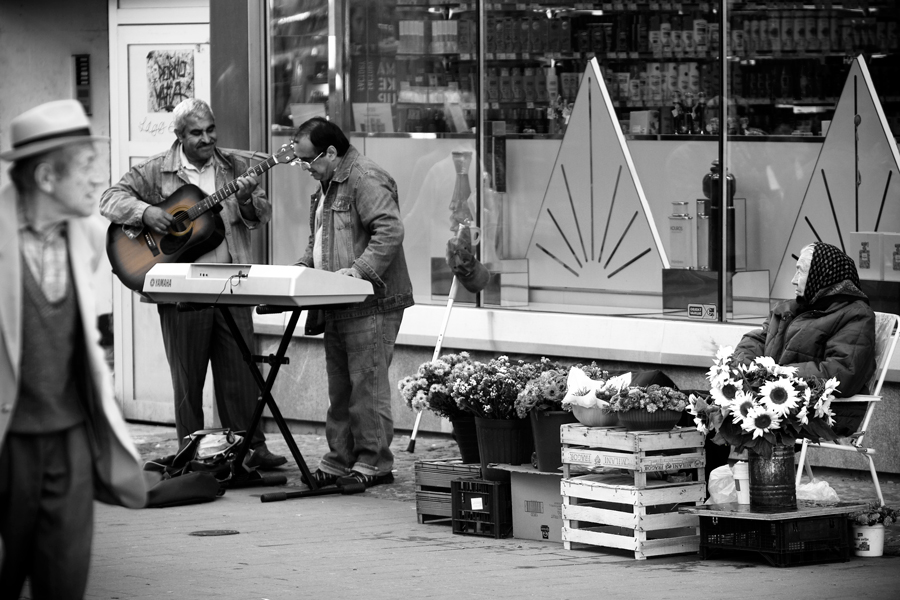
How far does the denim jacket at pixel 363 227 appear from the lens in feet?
26.7

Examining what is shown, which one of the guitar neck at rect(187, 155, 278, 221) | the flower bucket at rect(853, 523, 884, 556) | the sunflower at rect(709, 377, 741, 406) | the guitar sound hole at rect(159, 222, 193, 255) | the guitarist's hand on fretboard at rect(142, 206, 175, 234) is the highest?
the guitar neck at rect(187, 155, 278, 221)

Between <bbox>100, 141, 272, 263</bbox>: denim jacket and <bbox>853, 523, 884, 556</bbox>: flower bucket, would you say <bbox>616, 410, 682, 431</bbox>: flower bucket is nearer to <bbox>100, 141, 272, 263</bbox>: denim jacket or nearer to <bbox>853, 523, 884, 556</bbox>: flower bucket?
<bbox>853, 523, 884, 556</bbox>: flower bucket

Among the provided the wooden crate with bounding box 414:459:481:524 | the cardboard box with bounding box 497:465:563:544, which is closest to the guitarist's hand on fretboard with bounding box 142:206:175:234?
the wooden crate with bounding box 414:459:481:524

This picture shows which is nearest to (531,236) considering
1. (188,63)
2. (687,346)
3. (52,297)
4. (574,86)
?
(574,86)

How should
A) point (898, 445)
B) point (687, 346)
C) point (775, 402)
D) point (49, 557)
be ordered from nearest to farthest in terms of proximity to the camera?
point (49, 557), point (775, 402), point (898, 445), point (687, 346)

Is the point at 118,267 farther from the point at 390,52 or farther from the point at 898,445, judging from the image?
the point at 898,445

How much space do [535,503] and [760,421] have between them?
119 centimetres

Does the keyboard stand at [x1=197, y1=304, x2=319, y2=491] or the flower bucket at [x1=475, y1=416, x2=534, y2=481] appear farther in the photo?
the keyboard stand at [x1=197, y1=304, x2=319, y2=491]

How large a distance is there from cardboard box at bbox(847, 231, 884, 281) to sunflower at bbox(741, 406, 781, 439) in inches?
116

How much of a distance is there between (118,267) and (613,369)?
116 inches

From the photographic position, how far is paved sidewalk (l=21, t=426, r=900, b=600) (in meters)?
5.88

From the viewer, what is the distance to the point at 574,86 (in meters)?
10.1

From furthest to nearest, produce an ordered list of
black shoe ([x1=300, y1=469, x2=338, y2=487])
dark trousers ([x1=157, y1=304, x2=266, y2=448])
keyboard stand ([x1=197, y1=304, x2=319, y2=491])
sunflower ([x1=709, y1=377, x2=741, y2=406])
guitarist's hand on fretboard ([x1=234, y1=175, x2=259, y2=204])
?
dark trousers ([x1=157, y1=304, x2=266, y2=448]) < black shoe ([x1=300, y1=469, x2=338, y2=487]) < guitarist's hand on fretboard ([x1=234, y1=175, x2=259, y2=204]) < keyboard stand ([x1=197, y1=304, x2=319, y2=491]) < sunflower ([x1=709, y1=377, x2=741, y2=406])

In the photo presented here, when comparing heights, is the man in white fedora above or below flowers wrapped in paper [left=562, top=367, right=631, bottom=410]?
above
